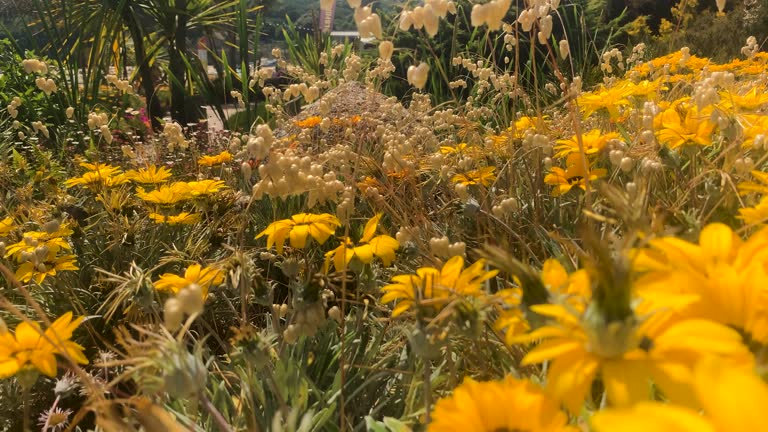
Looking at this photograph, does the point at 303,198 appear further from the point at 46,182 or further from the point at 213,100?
the point at 213,100

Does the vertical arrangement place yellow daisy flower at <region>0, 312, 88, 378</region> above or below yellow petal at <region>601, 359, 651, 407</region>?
below

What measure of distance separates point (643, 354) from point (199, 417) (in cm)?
93

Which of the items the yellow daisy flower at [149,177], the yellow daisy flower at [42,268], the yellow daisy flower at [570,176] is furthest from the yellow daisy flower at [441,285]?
the yellow daisy flower at [149,177]

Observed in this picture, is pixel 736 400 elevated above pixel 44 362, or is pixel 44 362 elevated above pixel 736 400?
pixel 736 400

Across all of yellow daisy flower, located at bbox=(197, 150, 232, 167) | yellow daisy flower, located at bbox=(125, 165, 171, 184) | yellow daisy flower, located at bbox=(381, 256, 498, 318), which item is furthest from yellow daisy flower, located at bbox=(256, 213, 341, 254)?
yellow daisy flower, located at bbox=(197, 150, 232, 167)

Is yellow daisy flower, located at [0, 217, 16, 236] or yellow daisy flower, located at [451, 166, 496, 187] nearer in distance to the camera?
yellow daisy flower, located at [451, 166, 496, 187]

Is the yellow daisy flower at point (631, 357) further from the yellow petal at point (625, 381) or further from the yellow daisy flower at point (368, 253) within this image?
the yellow daisy flower at point (368, 253)

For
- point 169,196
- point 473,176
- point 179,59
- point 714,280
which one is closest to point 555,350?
point 714,280

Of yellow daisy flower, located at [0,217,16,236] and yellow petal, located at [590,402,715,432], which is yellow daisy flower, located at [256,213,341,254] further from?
yellow daisy flower, located at [0,217,16,236]

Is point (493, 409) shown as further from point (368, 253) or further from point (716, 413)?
point (368, 253)

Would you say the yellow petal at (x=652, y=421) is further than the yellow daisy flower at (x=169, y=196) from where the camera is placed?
No

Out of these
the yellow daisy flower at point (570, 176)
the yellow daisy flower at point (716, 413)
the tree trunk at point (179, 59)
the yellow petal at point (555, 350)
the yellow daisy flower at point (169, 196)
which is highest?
the yellow daisy flower at point (716, 413)

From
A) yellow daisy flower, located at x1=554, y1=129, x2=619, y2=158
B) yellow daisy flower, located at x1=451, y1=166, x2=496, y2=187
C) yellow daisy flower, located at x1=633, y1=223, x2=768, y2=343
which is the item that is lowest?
yellow daisy flower, located at x1=451, y1=166, x2=496, y2=187

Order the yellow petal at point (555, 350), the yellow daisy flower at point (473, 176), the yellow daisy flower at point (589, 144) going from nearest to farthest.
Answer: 1. the yellow petal at point (555, 350)
2. the yellow daisy flower at point (589, 144)
3. the yellow daisy flower at point (473, 176)
